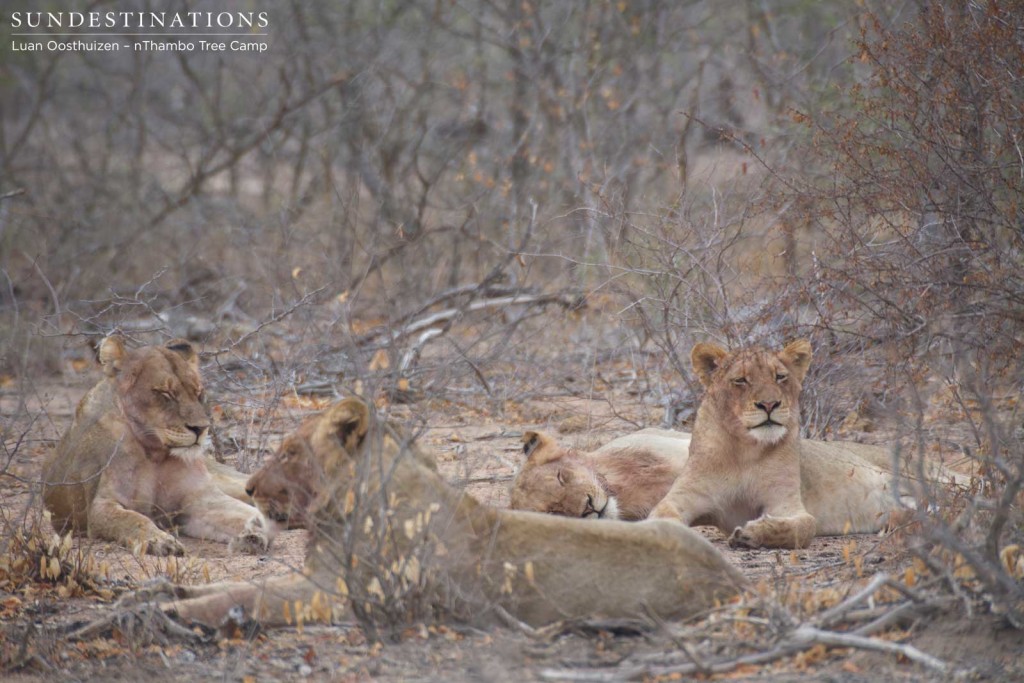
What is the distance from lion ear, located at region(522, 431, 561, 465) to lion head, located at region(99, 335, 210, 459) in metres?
1.53

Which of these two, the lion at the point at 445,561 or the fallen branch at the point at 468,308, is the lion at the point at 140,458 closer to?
the lion at the point at 445,561

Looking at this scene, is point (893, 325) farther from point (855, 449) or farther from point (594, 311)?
point (594, 311)

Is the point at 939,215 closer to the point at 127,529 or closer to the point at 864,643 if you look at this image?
the point at 864,643

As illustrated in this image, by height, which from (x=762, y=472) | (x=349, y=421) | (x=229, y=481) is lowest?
(x=229, y=481)

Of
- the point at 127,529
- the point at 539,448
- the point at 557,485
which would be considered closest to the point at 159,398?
the point at 127,529

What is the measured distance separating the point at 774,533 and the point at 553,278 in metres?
5.33

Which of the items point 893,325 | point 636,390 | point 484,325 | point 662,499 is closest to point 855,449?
point 893,325

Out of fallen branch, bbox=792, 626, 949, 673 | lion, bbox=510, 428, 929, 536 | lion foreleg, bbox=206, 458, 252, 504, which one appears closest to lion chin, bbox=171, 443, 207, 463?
lion foreleg, bbox=206, 458, 252, 504

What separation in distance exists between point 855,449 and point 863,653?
270cm

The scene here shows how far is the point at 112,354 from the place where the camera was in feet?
19.3

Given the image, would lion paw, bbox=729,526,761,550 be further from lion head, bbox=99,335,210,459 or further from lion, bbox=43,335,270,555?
lion head, bbox=99,335,210,459

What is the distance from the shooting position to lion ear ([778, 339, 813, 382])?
5648mm

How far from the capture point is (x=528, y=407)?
858 centimetres

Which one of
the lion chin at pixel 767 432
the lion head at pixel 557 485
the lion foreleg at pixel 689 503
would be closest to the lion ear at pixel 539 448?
the lion head at pixel 557 485
